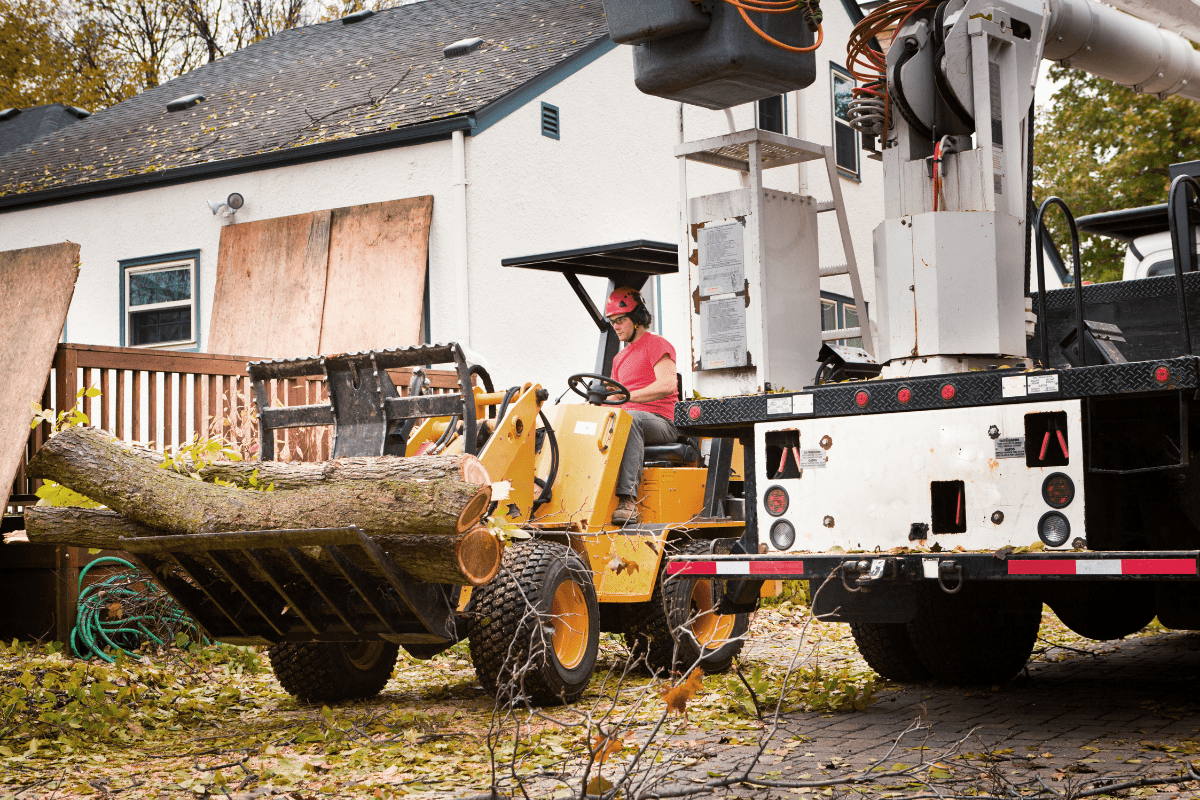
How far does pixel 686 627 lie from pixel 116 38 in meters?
30.9

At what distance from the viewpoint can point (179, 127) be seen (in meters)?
17.9

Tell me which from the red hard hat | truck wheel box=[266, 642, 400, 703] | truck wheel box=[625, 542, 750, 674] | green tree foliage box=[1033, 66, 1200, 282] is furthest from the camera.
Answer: green tree foliage box=[1033, 66, 1200, 282]

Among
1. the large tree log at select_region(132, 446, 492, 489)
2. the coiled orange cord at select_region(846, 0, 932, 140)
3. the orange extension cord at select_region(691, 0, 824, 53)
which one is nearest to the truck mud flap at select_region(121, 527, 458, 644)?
the large tree log at select_region(132, 446, 492, 489)

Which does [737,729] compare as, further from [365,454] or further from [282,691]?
[282,691]

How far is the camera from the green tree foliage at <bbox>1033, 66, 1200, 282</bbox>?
29125 mm

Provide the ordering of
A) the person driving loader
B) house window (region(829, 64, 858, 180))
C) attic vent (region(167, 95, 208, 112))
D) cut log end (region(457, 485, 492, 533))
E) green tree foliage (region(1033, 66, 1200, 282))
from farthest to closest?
green tree foliage (region(1033, 66, 1200, 282)) → house window (region(829, 64, 858, 180)) → attic vent (region(167, 95, 208, 112)) → the person driving loader → cut log end (region(457, 485, 492, 533))

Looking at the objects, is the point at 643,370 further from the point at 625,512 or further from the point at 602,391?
the point at 625,512

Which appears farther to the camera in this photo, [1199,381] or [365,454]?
[365,454]

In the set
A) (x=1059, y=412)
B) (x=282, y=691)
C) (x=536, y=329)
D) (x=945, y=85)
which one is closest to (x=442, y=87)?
(x=536, y=329)

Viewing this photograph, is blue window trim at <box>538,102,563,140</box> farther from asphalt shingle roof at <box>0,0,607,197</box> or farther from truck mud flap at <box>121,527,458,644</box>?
truck mud flap at <box>121,527,458,644</box>

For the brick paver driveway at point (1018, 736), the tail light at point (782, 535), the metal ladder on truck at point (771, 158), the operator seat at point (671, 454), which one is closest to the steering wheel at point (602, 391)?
the operator seat at point (671, 454)

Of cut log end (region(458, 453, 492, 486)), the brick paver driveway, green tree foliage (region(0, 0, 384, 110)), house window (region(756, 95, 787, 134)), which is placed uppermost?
green tree foliage (region(0, 0, 384, 110))

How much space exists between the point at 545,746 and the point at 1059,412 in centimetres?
250

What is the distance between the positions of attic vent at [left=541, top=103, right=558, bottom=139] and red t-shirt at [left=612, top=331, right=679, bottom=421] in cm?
698
